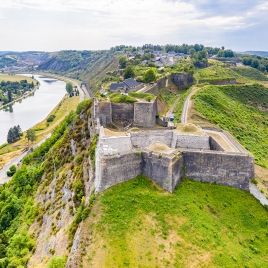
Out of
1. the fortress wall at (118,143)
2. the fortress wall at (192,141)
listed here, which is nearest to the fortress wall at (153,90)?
the fortress wall at (192,141)

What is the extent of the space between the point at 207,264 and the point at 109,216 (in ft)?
28.0

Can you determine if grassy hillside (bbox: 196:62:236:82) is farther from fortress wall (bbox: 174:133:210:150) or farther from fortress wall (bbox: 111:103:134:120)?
fortress wall (bbox: 174:133:210:150)

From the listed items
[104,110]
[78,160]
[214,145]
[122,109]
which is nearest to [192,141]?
[214,145]

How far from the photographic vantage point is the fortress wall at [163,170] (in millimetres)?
25594

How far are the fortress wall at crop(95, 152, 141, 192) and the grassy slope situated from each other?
2.38 feet

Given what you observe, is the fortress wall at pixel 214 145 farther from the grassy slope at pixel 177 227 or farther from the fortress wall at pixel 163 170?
the fortress wall at pixel 163 170

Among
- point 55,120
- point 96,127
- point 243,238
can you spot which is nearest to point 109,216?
point 243,238

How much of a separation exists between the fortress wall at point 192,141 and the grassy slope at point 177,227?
17.9 ft

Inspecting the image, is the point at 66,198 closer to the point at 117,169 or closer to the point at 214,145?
the point at 117,169

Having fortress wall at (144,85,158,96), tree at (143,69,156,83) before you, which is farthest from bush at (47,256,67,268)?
tree at (143,69,156,83)

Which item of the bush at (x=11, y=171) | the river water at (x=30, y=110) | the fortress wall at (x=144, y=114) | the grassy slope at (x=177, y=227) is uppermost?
the fortress wall at (x=144, y=114)

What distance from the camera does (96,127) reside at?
34281 millimetres

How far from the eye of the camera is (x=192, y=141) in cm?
3127

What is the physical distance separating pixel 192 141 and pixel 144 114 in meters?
9.41
